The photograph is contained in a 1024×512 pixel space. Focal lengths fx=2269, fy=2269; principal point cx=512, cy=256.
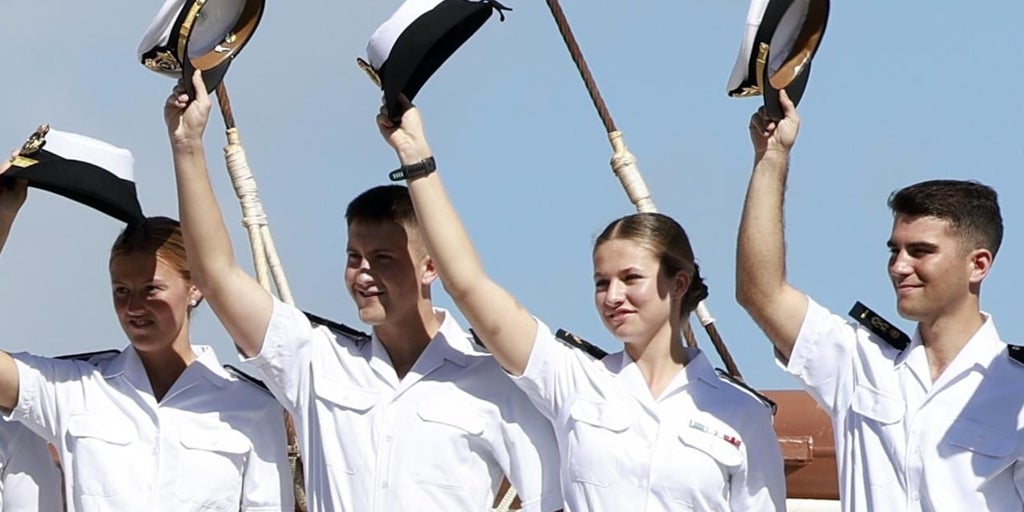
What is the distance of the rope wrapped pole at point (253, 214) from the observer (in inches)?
281

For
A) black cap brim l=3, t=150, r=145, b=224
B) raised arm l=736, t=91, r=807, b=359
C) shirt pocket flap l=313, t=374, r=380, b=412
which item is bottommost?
shirt pocket flap l=313, t=374, r=380, b=412

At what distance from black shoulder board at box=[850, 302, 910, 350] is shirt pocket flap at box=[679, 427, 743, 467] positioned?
1.59 feet

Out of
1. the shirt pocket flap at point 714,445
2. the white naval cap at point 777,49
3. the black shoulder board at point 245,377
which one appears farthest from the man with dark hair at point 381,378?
the white naval cap at point 777,49

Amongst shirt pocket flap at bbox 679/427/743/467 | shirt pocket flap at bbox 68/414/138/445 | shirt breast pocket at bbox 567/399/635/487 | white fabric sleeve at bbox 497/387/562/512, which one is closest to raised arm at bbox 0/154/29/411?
shirt pocket flap at bbox 68/414/138/445

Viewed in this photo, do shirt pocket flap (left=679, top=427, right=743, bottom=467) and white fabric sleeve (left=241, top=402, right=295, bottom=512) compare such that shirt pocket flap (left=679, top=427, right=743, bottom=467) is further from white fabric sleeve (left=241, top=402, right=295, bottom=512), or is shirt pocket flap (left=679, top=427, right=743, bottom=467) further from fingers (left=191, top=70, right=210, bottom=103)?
fingers (left=191, top=70, right=210, bottom=103)

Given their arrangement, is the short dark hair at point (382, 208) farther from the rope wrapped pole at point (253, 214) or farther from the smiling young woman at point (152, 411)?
the rope wrapped pole at point (253, 214)

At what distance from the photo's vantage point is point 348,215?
6070 millimetres

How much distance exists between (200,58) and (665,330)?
4.65 ft

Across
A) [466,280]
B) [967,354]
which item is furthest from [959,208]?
[466,280]

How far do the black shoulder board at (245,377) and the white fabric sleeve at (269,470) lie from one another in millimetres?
68

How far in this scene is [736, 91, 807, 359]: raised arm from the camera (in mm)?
5777

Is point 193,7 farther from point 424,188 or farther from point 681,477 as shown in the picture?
point 681,477

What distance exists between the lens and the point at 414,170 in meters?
5.69

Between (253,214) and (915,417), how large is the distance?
2437 millimetres
